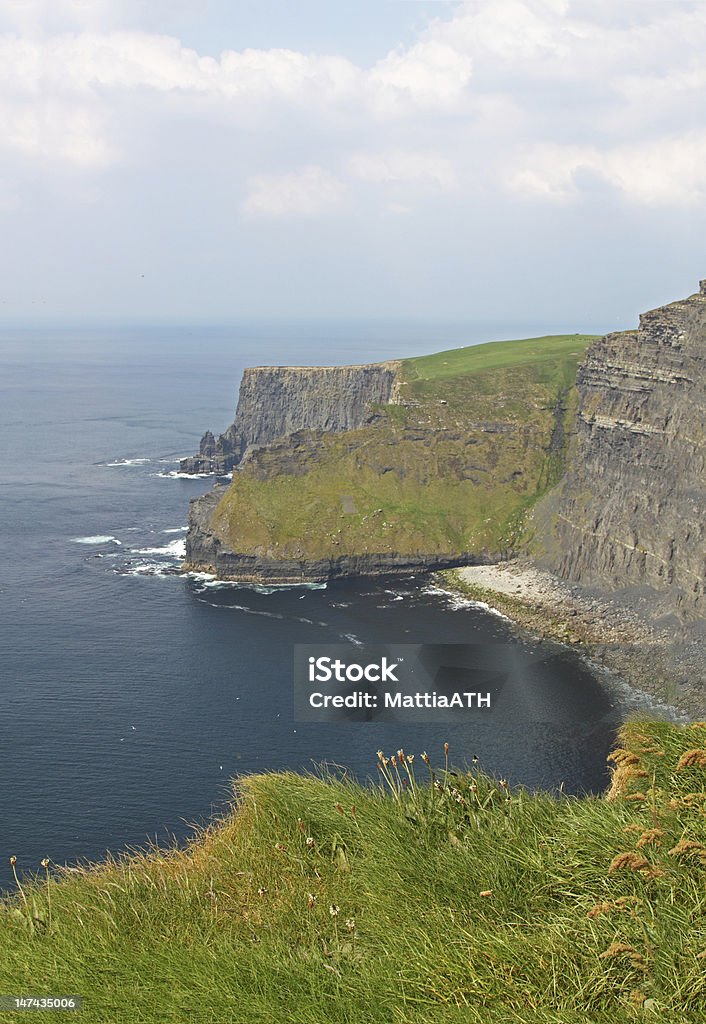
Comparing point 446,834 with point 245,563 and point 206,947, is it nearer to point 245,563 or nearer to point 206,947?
point 206,947

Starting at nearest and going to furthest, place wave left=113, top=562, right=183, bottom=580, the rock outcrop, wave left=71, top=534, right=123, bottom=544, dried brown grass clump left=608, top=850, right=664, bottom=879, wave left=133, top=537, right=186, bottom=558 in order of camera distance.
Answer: dried brown grass clump left=608, top=850, right=664, bottom=879 < wave left=113, top=562, right=183, bottom=580 < the rock outcrop < wave left=133, top=537, right=186, bottom=558 < wave left=71, top=534, right=123, bottom=544

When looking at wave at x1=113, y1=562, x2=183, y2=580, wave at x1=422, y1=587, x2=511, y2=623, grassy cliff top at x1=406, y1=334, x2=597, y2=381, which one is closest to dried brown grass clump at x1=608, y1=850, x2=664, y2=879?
wave at x1=422, y1=587, x2=511, y2=623

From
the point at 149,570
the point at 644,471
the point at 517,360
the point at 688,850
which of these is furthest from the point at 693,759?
the point at 517,360

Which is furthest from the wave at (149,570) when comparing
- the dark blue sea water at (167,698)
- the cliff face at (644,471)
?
the cliff face at (644,471)

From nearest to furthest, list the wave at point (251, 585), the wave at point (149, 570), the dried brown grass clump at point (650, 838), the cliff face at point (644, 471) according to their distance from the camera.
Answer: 1. the dried brown grass clump at point (650, 838)
2. the cliff face at point (644, 471)
3. the wave at point (251, 585)
4. the wave at point (149, 570)

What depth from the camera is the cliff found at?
129 m

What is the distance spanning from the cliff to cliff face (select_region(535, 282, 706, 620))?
549 inches

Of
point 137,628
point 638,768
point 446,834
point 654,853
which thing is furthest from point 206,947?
point 137,628

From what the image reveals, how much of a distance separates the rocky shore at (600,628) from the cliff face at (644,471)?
3113 millimetres

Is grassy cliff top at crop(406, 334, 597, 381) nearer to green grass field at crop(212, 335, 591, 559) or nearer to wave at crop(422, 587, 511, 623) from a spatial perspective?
green grass field at crop(212, 335, 591, 559)

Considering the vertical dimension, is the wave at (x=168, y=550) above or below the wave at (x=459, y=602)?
above

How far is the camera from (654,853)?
559 inches

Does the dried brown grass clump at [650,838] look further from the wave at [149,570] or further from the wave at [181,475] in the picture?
the wave at [181,475]

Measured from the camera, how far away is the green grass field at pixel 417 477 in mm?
131750
